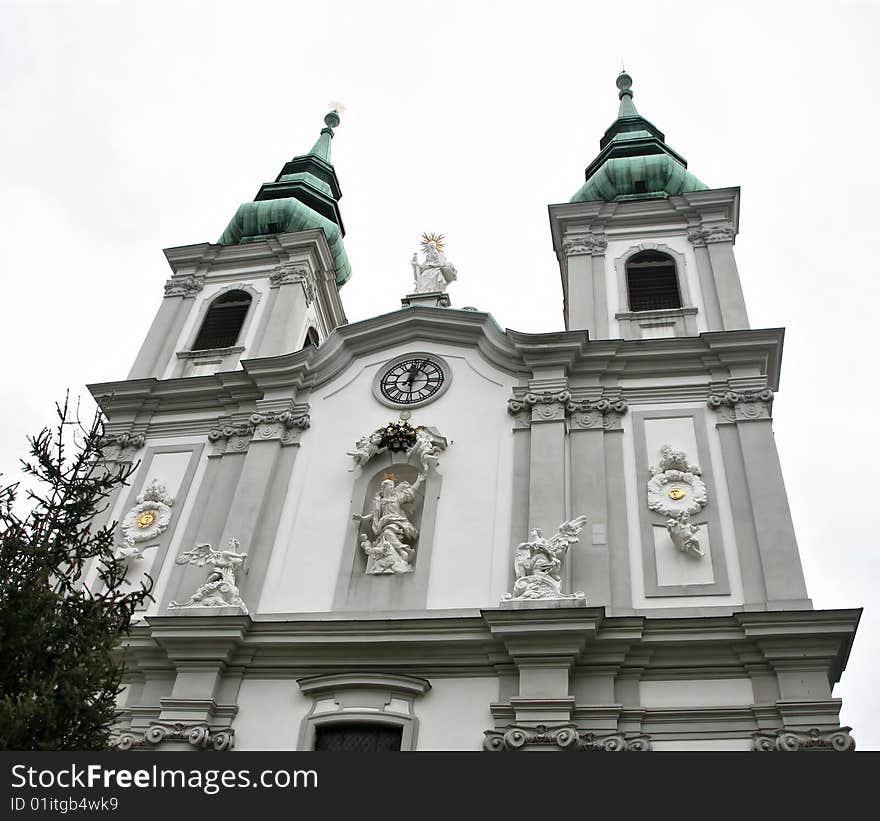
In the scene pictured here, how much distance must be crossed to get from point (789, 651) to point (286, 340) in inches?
428

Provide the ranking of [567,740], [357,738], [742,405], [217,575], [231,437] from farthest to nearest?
[231,437] → [742,405] → [217,575] → [357,738] → [567,740]

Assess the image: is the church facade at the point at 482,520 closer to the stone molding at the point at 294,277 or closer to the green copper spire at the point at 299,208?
the stone molding at the point at 294,277

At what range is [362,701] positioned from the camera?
469 inches

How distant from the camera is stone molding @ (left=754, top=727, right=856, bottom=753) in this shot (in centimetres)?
1031

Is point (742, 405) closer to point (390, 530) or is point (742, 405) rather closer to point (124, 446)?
point (390, 530)

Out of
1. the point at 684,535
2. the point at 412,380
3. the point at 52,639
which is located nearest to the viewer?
the point at 52,639

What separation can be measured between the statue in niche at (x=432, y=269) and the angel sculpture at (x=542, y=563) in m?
7.18

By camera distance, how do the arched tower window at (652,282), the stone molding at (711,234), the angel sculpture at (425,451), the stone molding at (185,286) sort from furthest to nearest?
the stone molding at (185,286)
the stone molding at (711,234)
the arched tower window at (652,282)
the angel sculpture at (425,451)

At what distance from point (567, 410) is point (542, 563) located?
3342mm

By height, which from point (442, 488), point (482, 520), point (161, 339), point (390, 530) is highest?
point (161, 339)

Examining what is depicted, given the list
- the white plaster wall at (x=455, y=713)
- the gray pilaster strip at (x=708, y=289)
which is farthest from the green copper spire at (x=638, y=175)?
the white plaster wall at (x=455, y=713)

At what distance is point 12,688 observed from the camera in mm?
7906

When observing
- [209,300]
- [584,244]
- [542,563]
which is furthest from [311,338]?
[542,563]

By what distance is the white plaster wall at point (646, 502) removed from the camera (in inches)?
483
